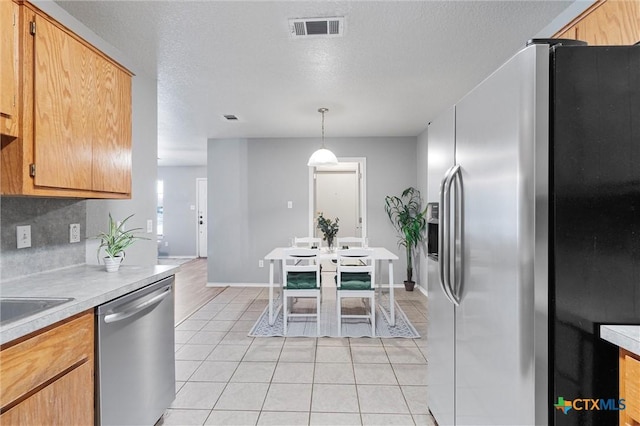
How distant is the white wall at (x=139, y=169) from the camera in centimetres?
226

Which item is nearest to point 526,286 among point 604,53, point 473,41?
point 604,53

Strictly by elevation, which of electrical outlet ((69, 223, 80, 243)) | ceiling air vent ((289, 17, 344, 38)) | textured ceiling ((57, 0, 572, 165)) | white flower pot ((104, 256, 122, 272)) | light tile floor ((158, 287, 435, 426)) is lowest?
light tile floor ((158, 287, 435, 426))

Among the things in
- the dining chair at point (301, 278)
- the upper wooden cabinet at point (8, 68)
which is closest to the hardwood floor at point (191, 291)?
the dining chair at point (301, 278)

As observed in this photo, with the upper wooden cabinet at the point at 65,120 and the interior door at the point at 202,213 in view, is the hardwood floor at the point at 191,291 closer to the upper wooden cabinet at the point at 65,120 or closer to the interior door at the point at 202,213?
the interior door at the point at 202,213

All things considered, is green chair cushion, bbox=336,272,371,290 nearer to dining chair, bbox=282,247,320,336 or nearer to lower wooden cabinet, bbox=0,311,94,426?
dining chair, bbox=282,247,320,336

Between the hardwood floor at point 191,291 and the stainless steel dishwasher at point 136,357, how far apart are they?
1953 millimetres

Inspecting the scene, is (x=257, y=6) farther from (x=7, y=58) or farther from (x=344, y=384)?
(x=344, y=384)

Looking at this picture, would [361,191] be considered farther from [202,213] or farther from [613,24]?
[202,213]

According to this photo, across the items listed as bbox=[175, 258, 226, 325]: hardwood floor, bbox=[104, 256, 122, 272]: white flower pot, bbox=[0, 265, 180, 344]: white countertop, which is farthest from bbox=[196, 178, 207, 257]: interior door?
bbox=[104, 256, 122, 272]: white flower pot

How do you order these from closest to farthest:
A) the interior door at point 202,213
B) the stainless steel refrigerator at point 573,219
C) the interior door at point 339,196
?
1. the stainless steel refrigerator at point 573,219
2. the interior door at point 202,213
3. the interior door at point 339,196

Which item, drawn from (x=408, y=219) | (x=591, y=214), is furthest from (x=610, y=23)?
(x=408, y=219)

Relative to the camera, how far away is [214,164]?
542 cm

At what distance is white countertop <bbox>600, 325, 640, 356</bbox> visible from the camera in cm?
92

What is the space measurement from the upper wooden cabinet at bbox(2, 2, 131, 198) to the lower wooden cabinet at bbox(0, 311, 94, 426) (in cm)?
67
